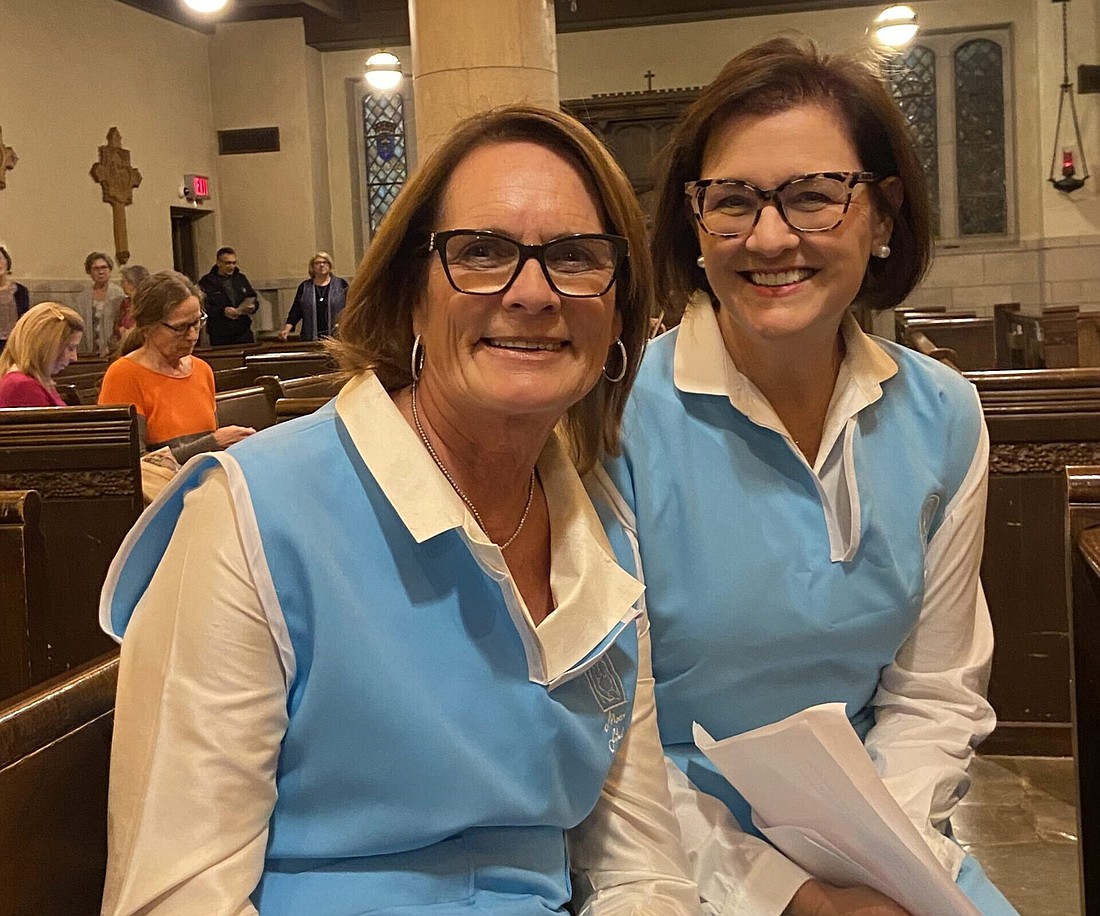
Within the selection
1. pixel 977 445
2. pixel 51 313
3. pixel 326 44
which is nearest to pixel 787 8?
pixel 326 44

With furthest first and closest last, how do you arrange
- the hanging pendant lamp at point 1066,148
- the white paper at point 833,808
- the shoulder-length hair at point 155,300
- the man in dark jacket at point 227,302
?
1. the man in dark jacket at point 227,302
2. the hanging pendant lamp at point 1066,148
3. the shoulder-length hair at point 155,300
4. the white paper at point 833,808

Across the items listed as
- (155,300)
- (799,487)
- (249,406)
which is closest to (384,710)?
(799,487)

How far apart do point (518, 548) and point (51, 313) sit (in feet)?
14.2

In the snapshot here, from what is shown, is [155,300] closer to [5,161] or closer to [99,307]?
[5,161]

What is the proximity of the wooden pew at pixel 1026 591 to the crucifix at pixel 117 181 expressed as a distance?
35.6 feet

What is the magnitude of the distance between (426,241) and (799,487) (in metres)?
0.61

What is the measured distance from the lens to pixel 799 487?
163 cm

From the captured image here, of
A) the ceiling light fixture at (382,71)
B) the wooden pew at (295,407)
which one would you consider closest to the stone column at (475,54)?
the wooden pew at (295,407)

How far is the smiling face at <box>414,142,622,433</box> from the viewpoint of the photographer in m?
1.30

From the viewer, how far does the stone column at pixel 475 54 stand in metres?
4.71

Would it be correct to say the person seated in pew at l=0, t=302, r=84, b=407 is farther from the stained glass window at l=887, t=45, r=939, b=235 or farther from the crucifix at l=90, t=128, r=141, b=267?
the stained glass window at l=887, t=45, r=939, b=235

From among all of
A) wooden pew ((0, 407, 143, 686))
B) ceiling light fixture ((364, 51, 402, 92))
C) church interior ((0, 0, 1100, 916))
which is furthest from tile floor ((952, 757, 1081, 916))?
ceiling light fixture ((364, 51, 402, 92))

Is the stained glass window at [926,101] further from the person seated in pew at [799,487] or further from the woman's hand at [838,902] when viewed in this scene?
the woman's hand at [838,902]

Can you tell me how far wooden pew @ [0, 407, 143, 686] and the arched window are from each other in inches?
447
